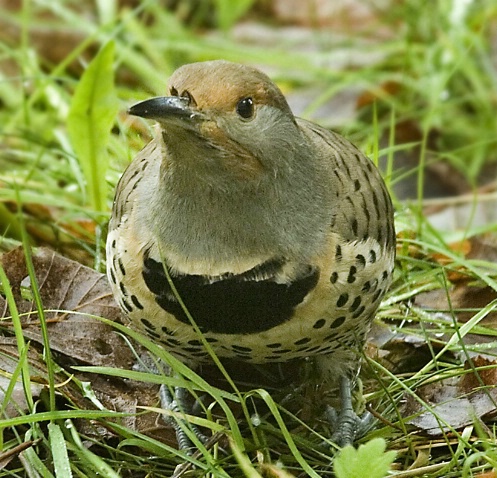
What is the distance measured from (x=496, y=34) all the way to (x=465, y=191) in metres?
1.66

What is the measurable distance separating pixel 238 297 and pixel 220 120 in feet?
1.66

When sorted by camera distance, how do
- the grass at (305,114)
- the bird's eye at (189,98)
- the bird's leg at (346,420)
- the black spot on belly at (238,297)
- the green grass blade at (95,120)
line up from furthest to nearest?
1. the green grass blade at (95,120)
2. the bird's leg at (346,420)
3. the grass at (305,114)
4. the black spot on belly at (238,297)
5. the bird's eye at (189,98)

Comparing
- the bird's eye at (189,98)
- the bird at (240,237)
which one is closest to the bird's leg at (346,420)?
the bird at (240,237)

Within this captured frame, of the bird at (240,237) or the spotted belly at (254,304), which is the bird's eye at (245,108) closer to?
the bird at (240,237)

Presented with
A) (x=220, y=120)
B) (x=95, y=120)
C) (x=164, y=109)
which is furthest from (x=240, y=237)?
(x=95, y=120)

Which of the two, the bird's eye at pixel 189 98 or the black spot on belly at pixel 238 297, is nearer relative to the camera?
the bird's eye at pixel 189 98

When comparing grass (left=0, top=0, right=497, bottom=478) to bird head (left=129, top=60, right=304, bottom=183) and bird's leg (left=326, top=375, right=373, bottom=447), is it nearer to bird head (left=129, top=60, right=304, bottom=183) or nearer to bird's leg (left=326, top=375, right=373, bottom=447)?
bird's leg (left=326, top=375, right=373, bottom=447)

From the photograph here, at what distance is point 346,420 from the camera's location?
315 centimetres

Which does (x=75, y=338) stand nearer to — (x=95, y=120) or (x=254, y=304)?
(x=254, y=304)

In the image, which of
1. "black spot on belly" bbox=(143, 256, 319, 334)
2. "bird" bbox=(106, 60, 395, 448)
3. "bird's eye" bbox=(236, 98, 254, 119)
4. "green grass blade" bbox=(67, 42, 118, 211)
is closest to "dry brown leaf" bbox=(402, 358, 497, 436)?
"bird" bbox=(106, 60, 395, 448)

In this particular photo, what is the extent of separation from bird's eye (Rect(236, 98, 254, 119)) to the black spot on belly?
0.42m

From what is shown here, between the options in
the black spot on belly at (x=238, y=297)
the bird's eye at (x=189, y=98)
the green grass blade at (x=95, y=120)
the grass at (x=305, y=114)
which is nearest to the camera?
the bird's eye at (x=189, y=98)

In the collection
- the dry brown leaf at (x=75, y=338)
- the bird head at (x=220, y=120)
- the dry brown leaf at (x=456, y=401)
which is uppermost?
the bird head at (x=220, y=120)

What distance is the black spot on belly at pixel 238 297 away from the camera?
107 inches
